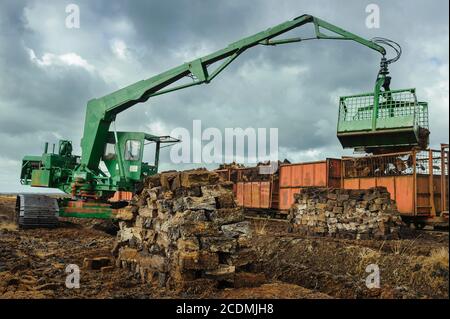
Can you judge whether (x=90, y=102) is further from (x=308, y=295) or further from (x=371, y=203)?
(x=308, y=295)

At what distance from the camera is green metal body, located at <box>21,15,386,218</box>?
12641 millimetres

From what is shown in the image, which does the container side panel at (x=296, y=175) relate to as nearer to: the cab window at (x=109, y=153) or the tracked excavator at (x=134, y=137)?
the tracked excavator at (x=134, y=137)

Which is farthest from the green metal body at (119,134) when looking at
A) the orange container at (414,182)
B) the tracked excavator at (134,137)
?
the orange container at (414,182)

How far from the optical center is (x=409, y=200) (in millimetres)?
11336

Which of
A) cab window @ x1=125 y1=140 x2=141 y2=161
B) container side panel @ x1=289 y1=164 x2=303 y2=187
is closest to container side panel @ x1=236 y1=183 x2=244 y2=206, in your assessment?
container side panel @ x1=289 y1=164 x2=303 y2=187

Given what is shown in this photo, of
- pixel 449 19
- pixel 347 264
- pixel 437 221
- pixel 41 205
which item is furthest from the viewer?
pixel 41 205

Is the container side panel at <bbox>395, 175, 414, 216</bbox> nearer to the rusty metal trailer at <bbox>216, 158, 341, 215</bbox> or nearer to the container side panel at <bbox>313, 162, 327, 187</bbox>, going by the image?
the rusty metal trailer at <bbox>216, 158, 341, 215</bbox>

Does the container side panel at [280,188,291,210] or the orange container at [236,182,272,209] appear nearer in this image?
the container side panel at [280,188,291,210]

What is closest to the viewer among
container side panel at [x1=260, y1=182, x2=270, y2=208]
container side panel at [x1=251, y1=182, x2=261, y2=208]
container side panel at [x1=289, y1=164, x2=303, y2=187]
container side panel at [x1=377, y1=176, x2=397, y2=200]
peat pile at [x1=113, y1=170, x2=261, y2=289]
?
peat pile at [x1=113, y1=170, x2=261, y2=289]

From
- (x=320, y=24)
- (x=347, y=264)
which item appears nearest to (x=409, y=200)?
(x=347, y=264)

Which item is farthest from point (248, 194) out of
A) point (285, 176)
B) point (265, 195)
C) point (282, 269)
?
point (282, 269)

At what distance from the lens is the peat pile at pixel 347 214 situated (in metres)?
10.9

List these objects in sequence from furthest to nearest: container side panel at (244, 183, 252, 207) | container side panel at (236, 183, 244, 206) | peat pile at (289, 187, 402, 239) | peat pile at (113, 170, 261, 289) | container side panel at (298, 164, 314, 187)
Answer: container side panel at (236, 183, 244, 206), container side panel at (244, 183, 252, 207), container side panel at (298, 164, 314, 187), peat pile at (289, 187, 402, 239), peat pile at (113, 170, 261, 289)

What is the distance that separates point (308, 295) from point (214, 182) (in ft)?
6.57
